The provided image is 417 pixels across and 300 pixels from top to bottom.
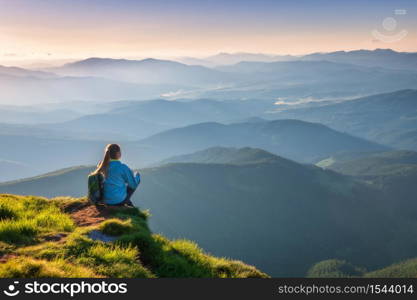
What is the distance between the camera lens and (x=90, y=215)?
1313 cm

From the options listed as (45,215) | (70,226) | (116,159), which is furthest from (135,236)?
(116,159)

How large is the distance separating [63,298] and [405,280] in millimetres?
7357

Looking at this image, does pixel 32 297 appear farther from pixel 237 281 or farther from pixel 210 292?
pixel 237 281

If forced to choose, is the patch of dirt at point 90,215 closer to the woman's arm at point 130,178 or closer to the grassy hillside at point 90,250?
the grassy hillside at point 90,250

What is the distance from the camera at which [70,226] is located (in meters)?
11.1

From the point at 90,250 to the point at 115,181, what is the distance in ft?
17.7

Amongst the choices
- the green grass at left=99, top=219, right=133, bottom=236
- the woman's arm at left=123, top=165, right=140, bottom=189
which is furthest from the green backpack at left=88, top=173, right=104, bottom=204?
the green grass at left=99, top=219, right=133, bottom=236

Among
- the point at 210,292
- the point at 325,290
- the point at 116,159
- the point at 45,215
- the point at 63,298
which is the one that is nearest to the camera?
the point at 63,298

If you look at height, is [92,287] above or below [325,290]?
above

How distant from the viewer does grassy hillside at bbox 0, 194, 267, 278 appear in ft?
25.7

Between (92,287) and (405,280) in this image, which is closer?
(92,287)

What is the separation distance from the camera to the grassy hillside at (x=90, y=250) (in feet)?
25.7

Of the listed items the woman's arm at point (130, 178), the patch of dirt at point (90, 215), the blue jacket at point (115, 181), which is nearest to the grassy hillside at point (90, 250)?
the patch of dirt at point (90, 215)

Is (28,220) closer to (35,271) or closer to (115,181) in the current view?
→ (115,181)
